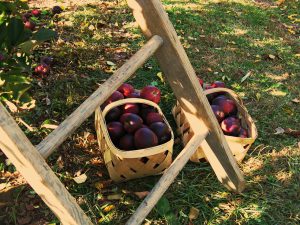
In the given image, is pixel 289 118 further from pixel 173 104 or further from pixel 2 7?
pixel 2 7

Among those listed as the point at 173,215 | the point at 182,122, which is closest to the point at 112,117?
the point at 182,122

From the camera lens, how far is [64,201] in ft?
3.90

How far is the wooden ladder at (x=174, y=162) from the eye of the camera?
43.1 inches

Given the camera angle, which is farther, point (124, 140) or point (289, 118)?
point (289, 118)

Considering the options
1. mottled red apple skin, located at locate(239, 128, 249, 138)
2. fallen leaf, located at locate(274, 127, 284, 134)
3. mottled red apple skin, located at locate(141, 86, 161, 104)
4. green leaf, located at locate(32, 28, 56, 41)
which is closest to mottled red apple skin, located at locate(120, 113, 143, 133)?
mottled red apple skin, located at locate(141, 86, 161, 104)

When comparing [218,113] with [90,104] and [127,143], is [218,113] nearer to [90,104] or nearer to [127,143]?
[127,143]

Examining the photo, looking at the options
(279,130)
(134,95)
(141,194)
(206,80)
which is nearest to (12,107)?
(134,95)

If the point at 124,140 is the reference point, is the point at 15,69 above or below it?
above

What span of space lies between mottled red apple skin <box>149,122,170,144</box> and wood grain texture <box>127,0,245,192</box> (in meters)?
0.20

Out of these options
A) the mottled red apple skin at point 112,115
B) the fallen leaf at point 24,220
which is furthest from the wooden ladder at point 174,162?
the fallen leaf at point 24,220

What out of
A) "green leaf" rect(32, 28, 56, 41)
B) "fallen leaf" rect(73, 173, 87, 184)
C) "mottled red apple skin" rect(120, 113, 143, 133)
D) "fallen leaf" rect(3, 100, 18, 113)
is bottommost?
"fallen leaf" rect(73, 173, 87, 184)

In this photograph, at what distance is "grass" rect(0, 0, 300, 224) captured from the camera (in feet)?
6.43

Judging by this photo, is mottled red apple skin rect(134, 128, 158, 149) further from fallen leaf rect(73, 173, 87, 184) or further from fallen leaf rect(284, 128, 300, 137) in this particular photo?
fallen leaf rect(284, 128, 300, 137)

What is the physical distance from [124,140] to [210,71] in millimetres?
1425
